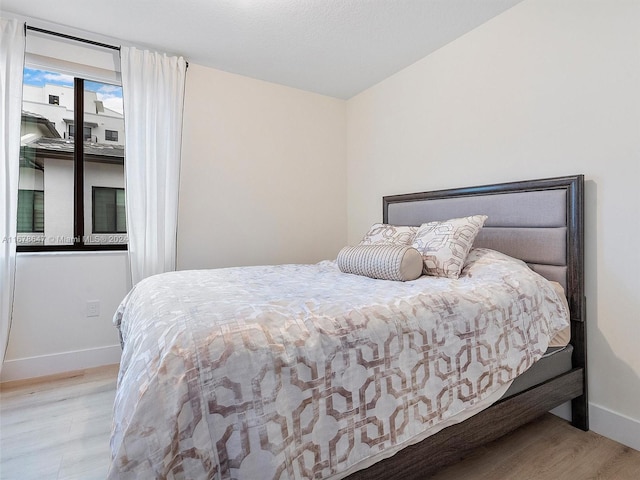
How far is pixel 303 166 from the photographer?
11.1 feet

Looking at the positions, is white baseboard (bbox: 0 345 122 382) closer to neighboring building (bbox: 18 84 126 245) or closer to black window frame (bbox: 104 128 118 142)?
neighboring building (bbox: 18 84 126 245)

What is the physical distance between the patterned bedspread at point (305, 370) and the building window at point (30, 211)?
1.65 metres

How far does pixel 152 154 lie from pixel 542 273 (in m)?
2.76

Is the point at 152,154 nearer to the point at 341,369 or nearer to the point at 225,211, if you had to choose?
the point at 225,211

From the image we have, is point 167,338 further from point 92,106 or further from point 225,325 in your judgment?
point 92,106

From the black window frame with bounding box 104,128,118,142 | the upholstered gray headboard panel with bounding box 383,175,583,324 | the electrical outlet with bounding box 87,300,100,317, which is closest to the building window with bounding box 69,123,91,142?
the black window frame with bounding box 104,128,118,142

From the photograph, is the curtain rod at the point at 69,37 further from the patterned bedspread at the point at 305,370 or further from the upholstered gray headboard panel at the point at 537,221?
the upholstered gray headboard panel at the point at 537,221

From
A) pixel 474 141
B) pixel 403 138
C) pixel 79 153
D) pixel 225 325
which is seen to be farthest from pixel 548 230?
pixel 79 153

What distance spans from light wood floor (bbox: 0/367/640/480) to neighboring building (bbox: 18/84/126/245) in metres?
1.21

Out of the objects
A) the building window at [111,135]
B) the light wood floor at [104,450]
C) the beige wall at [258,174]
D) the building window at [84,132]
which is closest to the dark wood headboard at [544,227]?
the light wood floor at [104,450]

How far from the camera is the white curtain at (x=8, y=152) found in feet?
6.97

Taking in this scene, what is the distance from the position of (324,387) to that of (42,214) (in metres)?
2.67

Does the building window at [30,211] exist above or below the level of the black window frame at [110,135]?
below

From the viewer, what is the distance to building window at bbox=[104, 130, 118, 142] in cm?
272
